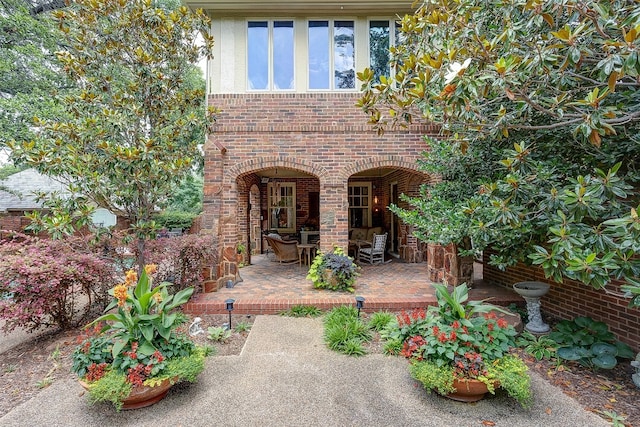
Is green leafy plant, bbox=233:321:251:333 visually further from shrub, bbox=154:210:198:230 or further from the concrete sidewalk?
shrub, bbox=154:210:198:230

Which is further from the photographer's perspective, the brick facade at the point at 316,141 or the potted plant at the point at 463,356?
the brick facade at the point at 316,141

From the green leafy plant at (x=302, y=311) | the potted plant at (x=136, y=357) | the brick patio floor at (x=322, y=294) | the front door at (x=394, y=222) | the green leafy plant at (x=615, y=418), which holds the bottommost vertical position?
the green leafy plant at (x=615, y=418)

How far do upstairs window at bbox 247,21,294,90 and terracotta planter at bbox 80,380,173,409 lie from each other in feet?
19.3

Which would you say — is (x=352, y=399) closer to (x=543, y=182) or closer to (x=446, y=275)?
(x=543, y=182)

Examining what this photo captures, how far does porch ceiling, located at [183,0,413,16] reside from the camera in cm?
605

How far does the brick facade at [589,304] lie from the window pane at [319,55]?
18.4ft

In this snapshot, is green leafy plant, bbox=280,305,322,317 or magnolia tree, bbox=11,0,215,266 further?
green leafy plant, bbox=280,305,322,317

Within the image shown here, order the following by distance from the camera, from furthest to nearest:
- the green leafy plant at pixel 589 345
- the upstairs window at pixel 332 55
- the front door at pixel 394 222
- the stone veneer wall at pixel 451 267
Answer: the front door at pixel 394 222 → the upstairs window at pixel 332 55 → the stone veneer wall at pixel 451 267 → the green leafy plant at pixel 589 345

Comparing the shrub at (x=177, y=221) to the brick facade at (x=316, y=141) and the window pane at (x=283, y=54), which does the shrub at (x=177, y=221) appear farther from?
the window pane at (x=283, y=54)

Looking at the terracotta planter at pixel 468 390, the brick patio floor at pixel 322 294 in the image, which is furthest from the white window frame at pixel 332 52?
the terracotta planter at pixel 468 390

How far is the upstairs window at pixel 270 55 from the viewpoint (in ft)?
21.2

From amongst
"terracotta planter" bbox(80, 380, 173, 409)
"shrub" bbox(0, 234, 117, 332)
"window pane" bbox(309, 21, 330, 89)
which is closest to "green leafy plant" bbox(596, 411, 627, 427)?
"terracotta planter" bbox(80, 380, 173, 409)

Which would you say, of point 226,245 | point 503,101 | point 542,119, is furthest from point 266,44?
point 542,119

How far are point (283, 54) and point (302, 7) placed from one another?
1.01m
